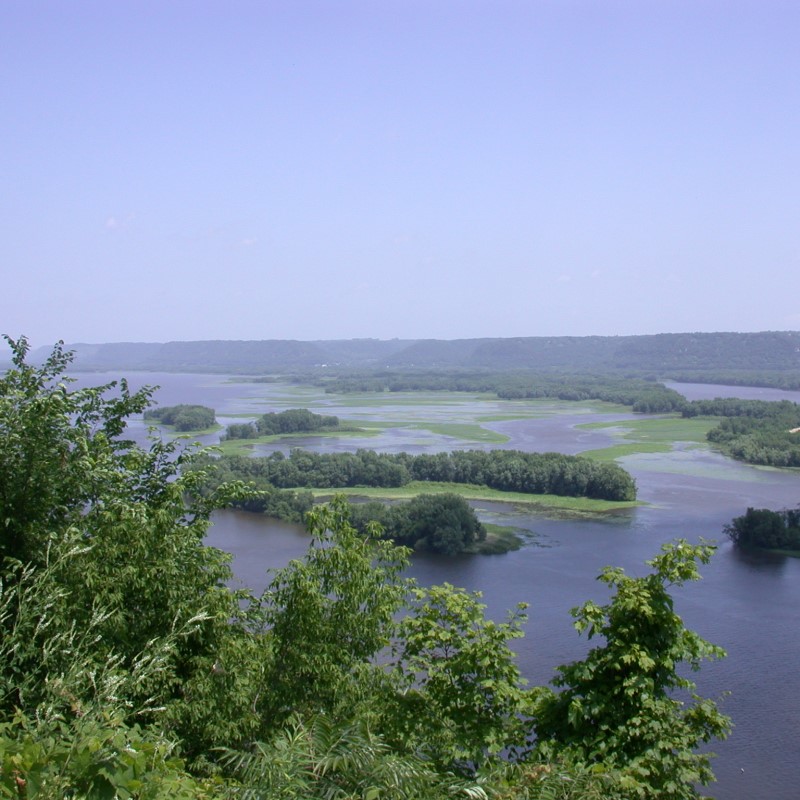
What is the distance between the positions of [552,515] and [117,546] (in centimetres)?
1876

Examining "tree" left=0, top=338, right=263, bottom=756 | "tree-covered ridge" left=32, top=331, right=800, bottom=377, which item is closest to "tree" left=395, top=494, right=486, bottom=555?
"tree" left=0, top=338, right=263, bottom=756

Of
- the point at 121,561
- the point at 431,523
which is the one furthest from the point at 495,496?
the point at 121,561

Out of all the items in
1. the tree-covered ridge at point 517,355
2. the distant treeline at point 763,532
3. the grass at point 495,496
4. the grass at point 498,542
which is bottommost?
the grass at point 498,542

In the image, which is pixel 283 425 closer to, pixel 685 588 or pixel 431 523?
pixel 431 523

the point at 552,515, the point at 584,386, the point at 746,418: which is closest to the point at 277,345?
the point at 584,386

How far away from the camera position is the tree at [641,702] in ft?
12.0

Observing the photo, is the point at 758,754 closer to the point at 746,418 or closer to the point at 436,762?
the point at 436,762

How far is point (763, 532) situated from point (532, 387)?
46.1m

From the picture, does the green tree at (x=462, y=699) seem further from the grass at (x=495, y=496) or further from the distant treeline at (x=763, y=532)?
the grass at (x=495, y=496)

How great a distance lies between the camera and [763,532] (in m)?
18.2

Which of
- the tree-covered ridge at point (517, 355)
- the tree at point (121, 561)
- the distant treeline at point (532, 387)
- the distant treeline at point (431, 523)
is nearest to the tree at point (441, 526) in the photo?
the distant treeline at point (431, 523)

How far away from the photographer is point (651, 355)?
323 ft

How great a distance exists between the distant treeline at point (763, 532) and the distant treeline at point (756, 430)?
1267cm

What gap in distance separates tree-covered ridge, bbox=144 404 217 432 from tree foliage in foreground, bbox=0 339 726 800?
31628mm
